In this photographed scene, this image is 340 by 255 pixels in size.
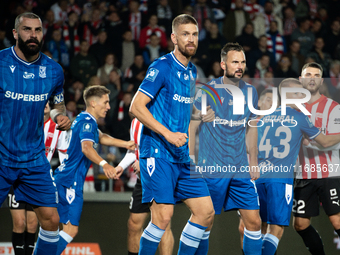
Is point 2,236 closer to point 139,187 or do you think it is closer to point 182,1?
point 139,187

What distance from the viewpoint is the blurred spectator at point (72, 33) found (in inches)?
350

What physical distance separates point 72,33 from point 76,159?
5293mm

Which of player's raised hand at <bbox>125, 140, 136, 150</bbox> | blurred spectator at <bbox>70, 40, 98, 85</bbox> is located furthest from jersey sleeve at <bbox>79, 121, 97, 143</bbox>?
blurred spectator at <bbox>70, 40, 98, 85</bbox>

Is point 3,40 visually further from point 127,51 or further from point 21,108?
point 21,108

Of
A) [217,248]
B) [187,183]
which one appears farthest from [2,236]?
[187,183]

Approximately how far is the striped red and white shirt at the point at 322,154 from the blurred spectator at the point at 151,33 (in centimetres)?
491

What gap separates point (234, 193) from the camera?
3.97m

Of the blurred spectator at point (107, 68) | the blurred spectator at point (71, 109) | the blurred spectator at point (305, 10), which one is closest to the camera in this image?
the blurred spectator at point (71, 109)

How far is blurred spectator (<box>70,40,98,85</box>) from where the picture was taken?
828 cm

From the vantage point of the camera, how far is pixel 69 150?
4.36 metres

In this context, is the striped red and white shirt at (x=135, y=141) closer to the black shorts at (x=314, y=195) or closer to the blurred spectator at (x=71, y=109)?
the black shorts at (x=314, y=195)

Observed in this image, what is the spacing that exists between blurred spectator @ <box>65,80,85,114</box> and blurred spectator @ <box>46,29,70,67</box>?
806 mm

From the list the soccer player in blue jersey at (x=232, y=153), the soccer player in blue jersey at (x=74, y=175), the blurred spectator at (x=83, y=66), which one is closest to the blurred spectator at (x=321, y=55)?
the blurred spectator at (x=83, y=66)

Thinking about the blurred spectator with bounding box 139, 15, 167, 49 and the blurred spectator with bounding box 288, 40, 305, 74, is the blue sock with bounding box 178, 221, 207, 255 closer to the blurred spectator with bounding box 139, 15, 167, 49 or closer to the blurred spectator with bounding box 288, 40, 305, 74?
the blurred spectator with bounding box 288, 40, 305, 74
